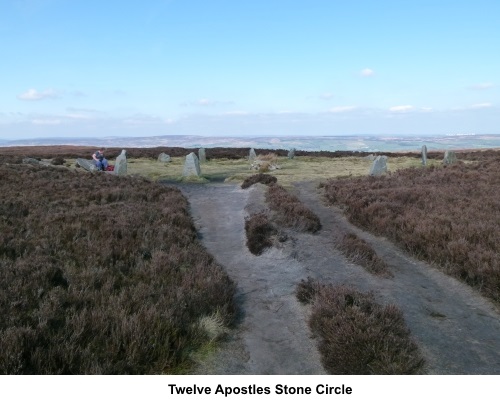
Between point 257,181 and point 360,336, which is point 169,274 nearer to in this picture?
point 360,336

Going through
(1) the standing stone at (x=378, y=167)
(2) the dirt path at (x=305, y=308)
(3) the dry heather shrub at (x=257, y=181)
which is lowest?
(2) the dirt path at (x=305, y=308)

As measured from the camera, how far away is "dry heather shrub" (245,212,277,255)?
442 inches

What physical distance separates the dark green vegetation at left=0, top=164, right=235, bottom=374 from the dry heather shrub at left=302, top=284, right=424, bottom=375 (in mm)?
1741

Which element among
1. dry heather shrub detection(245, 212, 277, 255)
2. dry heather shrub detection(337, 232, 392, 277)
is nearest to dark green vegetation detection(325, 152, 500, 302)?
dry heather shrub detection(337, 232, 392, 277)

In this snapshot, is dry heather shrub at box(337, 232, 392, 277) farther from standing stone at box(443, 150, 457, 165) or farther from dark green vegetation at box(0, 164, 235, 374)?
standing stone at box(443, 150, 457, 165)

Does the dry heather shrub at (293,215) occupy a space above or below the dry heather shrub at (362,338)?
above

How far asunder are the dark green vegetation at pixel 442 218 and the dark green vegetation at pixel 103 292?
6.01 m

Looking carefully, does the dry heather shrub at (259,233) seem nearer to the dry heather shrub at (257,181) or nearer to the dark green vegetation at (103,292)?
the dark green vegetation at (103,292)

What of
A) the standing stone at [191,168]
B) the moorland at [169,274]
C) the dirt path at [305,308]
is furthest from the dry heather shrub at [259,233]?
the standing stone at [191,168]

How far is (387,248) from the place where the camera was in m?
12.2

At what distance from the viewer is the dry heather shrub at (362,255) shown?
984 centimetres

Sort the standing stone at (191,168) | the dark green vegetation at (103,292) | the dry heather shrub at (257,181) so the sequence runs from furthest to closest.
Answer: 1. the standing stone at (191,168)
2. the dry heather shrub at (257,181)
3. the dark green vegetation at (103,292)

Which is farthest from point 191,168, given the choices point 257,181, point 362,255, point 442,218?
point 362,255

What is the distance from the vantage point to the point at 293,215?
1438cm
